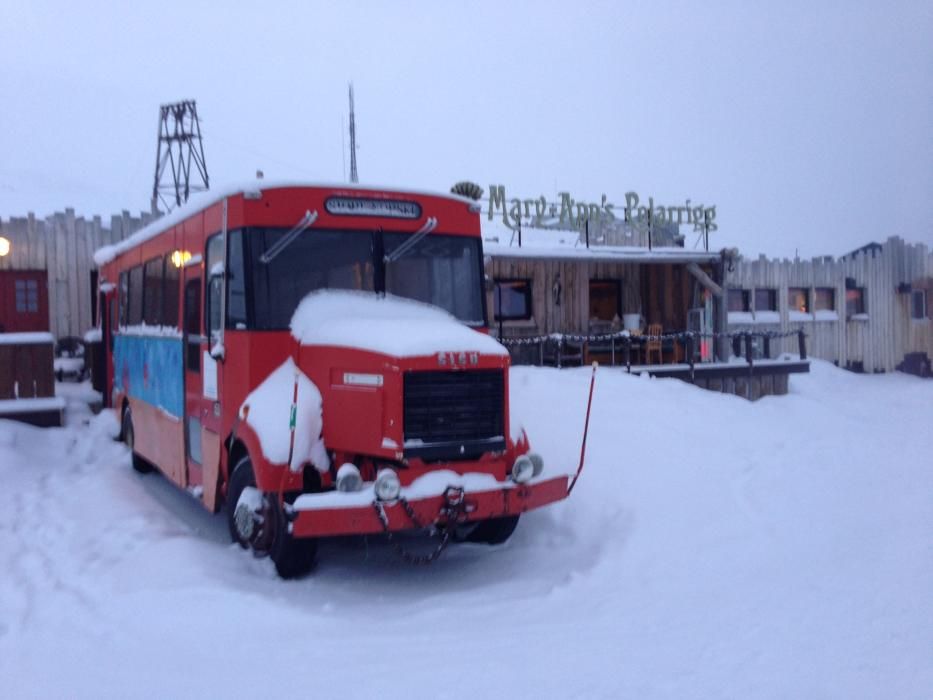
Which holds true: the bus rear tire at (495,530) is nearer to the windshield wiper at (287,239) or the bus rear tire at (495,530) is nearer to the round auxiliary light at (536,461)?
the round auxiliary light at (536,461)

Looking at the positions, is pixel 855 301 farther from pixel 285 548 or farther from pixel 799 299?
pixel 285 548

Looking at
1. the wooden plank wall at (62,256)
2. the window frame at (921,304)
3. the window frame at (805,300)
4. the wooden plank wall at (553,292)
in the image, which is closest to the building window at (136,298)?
the wooden plank wall at (62,256)

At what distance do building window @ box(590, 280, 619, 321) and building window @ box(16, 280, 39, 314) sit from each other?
11931 mm

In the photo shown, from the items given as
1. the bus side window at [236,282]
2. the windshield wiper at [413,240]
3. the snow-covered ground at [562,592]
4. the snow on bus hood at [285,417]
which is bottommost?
the snow-covered ground at [562,592]

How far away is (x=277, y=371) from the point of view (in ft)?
22.5

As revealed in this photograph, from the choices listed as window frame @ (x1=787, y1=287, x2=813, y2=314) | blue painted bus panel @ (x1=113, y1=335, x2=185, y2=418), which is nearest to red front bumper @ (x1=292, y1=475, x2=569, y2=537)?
blue painted bus panel @ (x1=113, y1=335, x2=185, y2=418)

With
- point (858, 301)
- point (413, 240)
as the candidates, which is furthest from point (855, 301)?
point (413, 240)

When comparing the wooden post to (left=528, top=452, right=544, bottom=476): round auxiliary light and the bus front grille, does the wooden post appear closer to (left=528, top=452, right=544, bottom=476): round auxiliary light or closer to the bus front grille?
(left=528, top=452, right=544, bottom=476): round auxiliary light

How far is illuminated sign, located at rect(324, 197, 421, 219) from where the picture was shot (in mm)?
7078

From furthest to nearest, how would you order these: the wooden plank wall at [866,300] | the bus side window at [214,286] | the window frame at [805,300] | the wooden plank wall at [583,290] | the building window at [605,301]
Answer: the window frame at [805,300] → the wooden plank wall at [866,300] → the building window at [605,301] → the wooden plank wall at [583,290] → the bus side window at [214,286]

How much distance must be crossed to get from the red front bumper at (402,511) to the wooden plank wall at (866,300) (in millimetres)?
19164

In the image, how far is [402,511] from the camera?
5996 millimetres

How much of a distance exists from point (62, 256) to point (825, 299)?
20.9 m

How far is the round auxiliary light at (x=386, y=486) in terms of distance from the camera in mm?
5930
